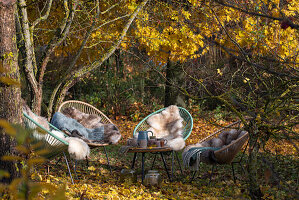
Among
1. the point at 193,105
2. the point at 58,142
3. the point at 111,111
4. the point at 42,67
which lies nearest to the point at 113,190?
the point at 58,142

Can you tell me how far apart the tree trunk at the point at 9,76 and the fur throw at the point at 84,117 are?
246cm

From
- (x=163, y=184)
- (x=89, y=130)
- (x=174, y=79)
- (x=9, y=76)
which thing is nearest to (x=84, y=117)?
(x=89, y=130)

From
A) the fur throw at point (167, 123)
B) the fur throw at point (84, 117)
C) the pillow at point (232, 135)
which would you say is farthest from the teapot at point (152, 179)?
the fur throw at point (84, 117)

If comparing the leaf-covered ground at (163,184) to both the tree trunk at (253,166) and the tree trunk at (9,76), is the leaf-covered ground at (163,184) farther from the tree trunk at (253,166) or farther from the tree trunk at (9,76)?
the tree trunk at (9,76)

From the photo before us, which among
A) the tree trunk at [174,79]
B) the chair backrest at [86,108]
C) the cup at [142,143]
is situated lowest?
the cup at [142,143]

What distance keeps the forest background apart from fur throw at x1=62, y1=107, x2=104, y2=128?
69 centimetres

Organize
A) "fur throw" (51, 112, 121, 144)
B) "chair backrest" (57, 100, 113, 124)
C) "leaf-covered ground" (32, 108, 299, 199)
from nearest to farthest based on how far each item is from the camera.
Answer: "leaf-covered ground" (32, 108, 299, 199) → "fur throw" (51, 112, 121, 144) → "chair backrest" (57, 100, 113, 124)

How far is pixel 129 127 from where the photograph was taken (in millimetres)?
8680

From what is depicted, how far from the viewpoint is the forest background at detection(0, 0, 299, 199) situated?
271 cm

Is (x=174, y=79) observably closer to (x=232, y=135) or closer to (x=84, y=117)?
(x=84, y=117)

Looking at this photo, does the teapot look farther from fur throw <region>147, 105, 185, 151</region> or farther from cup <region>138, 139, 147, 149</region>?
fur throw <region>147, 105, 185, 151</region>

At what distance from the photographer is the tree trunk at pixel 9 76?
2.66 metres

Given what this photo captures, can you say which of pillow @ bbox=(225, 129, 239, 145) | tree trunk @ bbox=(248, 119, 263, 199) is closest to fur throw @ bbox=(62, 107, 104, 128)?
pillow @ bbox=(225, 129, 239, 145)

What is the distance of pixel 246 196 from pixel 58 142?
6.76 feet
